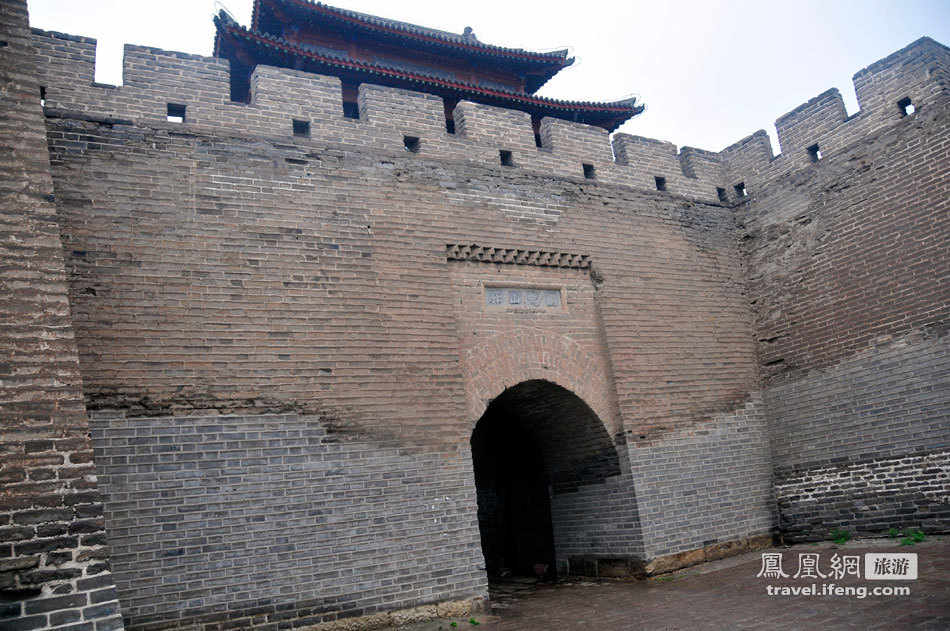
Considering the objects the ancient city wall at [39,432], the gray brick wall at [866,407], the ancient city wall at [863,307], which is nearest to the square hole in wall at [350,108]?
the ancient city wall at [863,307]

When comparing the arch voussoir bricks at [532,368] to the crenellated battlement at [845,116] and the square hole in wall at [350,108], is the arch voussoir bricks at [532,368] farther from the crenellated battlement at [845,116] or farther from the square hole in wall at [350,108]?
the square hole in wall at [350,108]

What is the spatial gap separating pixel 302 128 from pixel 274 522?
3.82 meters

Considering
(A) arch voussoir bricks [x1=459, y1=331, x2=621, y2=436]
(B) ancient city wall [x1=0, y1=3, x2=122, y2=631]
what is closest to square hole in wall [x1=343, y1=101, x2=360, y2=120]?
(A) arch voussoir bricks [x1=459, y1=331, x2=621, y2=436]

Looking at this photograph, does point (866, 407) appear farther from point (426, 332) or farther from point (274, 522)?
point (274, 522)

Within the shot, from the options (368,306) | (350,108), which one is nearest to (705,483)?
(368,306)

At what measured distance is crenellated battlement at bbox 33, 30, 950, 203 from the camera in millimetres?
6168

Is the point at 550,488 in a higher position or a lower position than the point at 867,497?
higher

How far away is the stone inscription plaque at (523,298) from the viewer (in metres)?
7.33

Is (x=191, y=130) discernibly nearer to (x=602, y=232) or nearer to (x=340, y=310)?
(x=340, y=310)

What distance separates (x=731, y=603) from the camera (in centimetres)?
555

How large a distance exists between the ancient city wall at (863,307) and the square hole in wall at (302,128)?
5.97m

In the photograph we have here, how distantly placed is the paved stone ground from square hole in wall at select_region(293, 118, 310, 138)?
15.4ft

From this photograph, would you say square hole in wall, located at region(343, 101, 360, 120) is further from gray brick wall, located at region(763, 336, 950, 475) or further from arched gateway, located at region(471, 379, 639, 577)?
gray brick wall, located at region(763, 336, 950, 475)

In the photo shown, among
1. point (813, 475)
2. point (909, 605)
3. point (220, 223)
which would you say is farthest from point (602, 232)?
point (909, 605)
